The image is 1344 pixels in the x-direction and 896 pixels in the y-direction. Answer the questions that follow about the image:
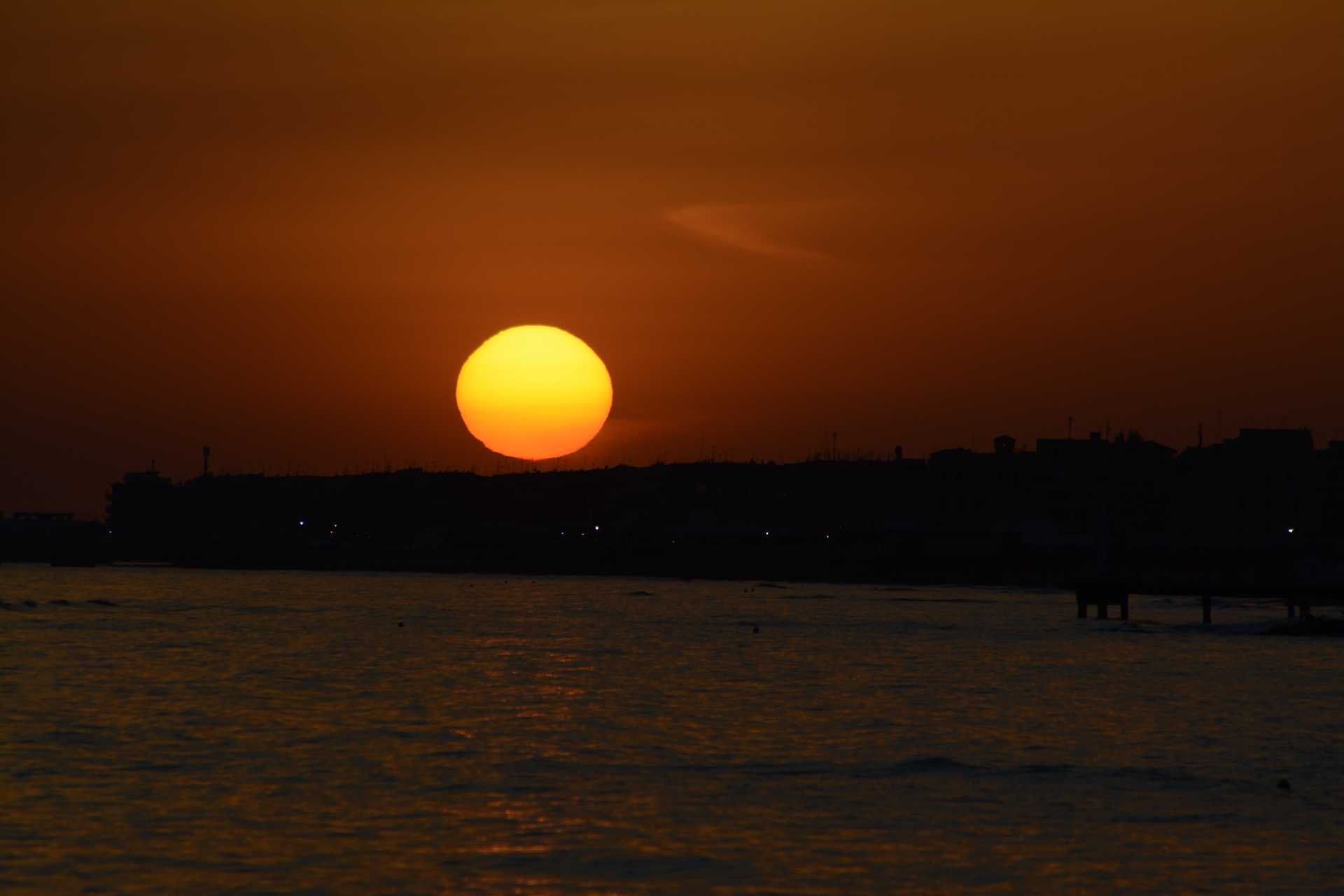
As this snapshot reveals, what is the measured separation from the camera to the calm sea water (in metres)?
25.0

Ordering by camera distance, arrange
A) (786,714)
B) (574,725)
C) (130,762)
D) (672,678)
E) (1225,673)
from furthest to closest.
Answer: (1225,673) → (672,678) → (786,714) → (574,725) → (130,762)

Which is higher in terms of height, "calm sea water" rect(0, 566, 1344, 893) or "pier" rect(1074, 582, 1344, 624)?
"pier" rect(1074, 582, 1344, 624)

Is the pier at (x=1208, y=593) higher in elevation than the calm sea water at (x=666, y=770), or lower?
higher

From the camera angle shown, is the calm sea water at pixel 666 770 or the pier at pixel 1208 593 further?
the pier at pixel 1208 593

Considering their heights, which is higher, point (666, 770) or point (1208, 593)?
point (1208, 593)

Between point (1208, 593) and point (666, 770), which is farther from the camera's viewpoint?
point (1208, 593)

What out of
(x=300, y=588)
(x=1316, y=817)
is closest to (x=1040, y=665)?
(x=1316, y=817)

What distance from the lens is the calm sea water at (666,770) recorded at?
983 inches

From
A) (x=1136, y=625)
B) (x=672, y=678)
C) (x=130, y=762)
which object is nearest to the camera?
(x=130, y=762)

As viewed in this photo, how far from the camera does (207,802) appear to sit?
30.1 metres

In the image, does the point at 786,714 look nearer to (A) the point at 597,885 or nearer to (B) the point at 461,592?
(A) the point at 597,885

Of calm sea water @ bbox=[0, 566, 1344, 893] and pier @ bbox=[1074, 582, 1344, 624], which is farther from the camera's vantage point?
pier @ bbox=[1074, 582, 1344, 624]

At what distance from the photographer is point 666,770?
35.2 m

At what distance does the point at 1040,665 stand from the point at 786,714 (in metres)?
24.2
